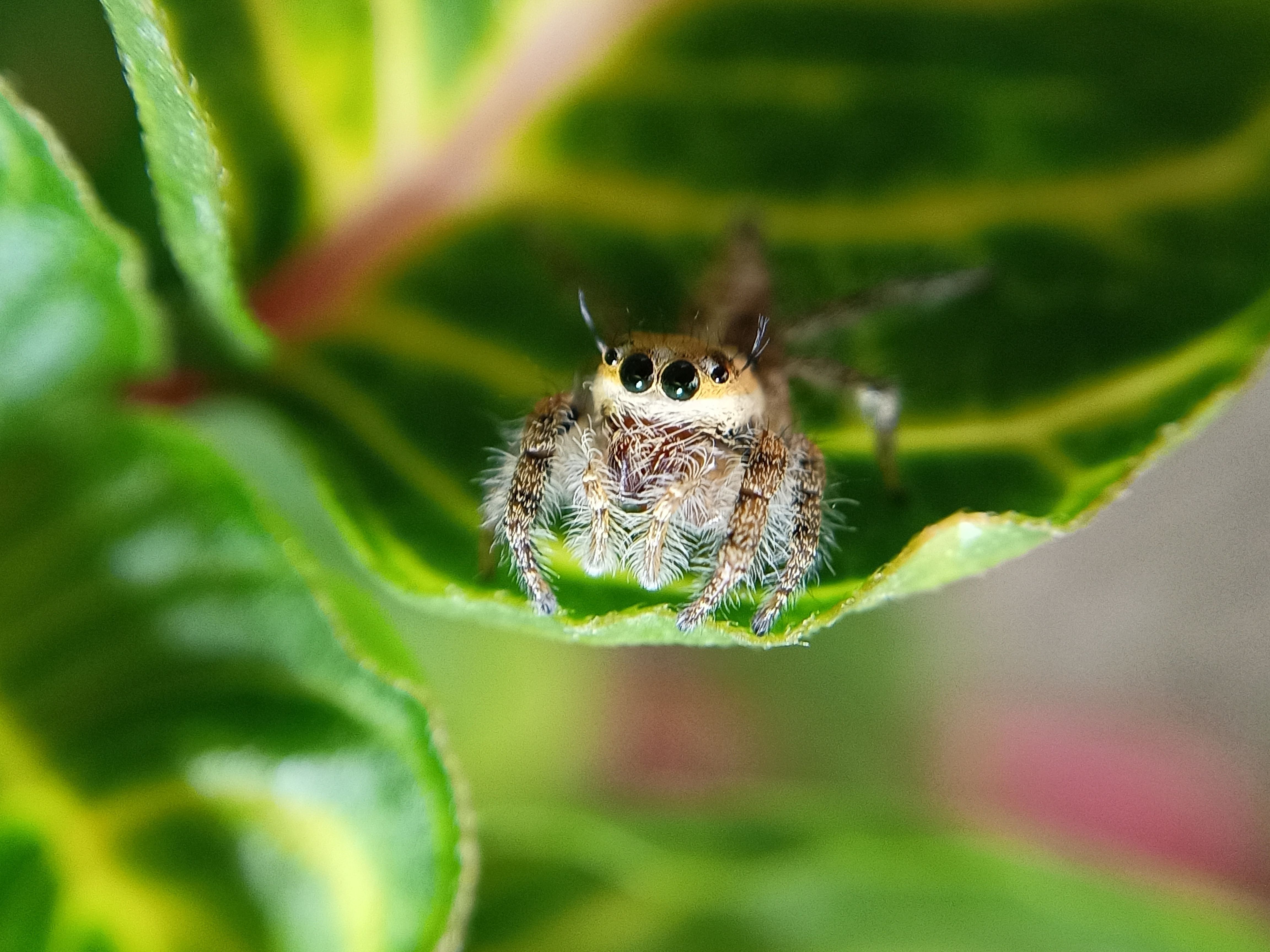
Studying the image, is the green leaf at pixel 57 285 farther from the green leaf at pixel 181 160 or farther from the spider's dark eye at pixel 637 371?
the spider's dark eye at pixel 637 371

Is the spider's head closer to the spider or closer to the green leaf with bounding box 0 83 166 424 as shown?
the spider

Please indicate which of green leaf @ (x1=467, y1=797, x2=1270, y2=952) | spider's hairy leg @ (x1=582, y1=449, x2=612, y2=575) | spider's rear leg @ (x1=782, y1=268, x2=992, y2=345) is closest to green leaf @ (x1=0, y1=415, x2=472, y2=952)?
spider's hairy leg @ (x1=582, y1=449, x2=612, y2=575)

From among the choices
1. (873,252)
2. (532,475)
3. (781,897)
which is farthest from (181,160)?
(781,897)

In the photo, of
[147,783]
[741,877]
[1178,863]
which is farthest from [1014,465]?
[1178,863]

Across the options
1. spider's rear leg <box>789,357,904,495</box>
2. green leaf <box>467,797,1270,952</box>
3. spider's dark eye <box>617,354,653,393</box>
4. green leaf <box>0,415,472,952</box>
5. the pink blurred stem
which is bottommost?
green leaf <box>0,415,472,952</box>

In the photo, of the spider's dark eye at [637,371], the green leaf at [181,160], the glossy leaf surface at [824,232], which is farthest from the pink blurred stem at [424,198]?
the spider's dark eye at [637,371]

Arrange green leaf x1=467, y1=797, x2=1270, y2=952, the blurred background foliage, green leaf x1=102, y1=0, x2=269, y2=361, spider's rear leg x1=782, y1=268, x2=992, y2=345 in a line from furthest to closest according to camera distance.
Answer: green leaf x1=467, y1=797, x2=1270, y2=952, spider's rear leg x1=782, y1=268, x2=992, y2=345, the blurred background foliage, green leaf x1=102, y1=0, x2=269, y2=361

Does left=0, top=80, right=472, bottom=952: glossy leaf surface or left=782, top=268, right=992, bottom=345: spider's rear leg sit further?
left=782, top=268, right=992, bottom=345: spider's rear leg
